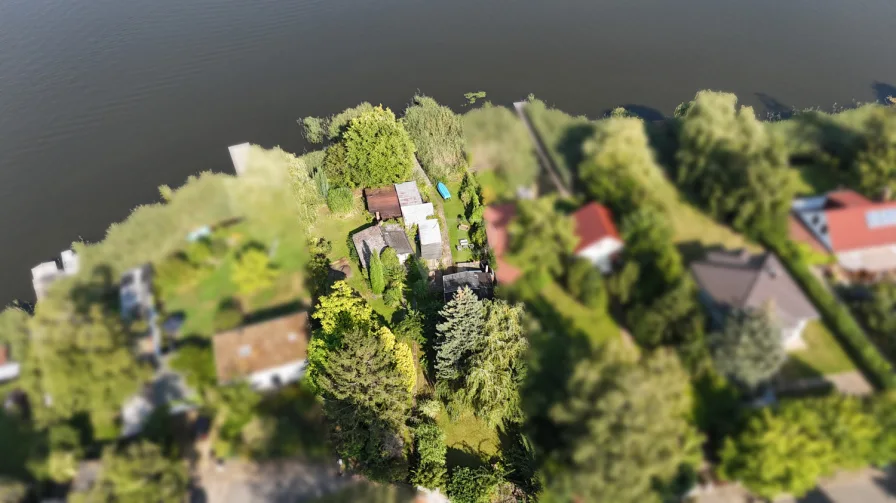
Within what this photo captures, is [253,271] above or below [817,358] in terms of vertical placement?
above

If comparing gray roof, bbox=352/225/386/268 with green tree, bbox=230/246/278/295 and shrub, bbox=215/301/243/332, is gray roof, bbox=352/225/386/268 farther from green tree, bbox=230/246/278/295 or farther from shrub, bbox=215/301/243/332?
shrub, bbox=215/301/243/332

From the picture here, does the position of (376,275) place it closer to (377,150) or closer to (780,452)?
(377,150)

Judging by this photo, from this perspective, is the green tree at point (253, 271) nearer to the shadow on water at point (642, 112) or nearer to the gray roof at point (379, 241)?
the gray roof at point (379, 241)

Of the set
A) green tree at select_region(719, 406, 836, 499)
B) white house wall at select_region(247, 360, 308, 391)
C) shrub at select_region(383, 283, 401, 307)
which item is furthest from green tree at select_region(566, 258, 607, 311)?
shrub at select_region(383, 283, 401, 307)

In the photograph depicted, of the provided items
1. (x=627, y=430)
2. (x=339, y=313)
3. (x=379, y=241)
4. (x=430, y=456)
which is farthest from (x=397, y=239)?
(x=627, y=430)

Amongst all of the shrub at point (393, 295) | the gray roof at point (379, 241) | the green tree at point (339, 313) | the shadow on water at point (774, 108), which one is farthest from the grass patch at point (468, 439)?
the shadow on water at point (774, 108)

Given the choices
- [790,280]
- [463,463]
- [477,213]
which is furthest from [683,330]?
[477,213]
